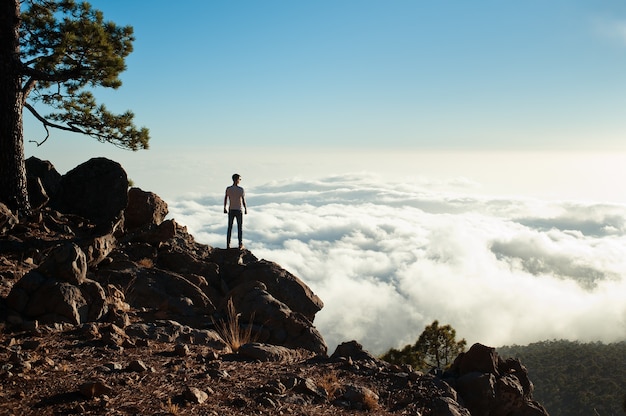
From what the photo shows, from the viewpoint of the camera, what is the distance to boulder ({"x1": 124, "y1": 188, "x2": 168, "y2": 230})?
17.5 meters

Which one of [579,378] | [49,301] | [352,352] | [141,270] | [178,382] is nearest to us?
[178,382]

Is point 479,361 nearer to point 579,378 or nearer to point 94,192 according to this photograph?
point 94,192

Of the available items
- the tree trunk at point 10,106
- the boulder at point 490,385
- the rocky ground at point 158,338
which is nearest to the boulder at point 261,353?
the rocky ground at point 158,338

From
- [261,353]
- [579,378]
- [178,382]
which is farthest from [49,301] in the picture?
[579,378]

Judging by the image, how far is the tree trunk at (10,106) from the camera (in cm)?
1545

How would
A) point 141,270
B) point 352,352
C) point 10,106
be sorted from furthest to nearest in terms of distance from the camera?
point 10,106 < point 141,270 < point 352,352

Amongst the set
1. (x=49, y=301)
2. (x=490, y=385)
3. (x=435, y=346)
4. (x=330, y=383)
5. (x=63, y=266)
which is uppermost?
(x=63, y=266)

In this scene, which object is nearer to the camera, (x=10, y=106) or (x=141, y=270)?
(x=141, y=270)

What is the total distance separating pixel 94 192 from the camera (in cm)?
1772

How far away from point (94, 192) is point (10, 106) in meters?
3.81

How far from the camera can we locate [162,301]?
1352 cm

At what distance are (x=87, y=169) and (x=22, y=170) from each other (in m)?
2.23

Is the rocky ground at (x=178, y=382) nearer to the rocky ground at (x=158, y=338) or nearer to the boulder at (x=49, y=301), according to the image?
the rocky ground at (x=158, y=338)

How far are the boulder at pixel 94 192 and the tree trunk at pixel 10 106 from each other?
2161mm
